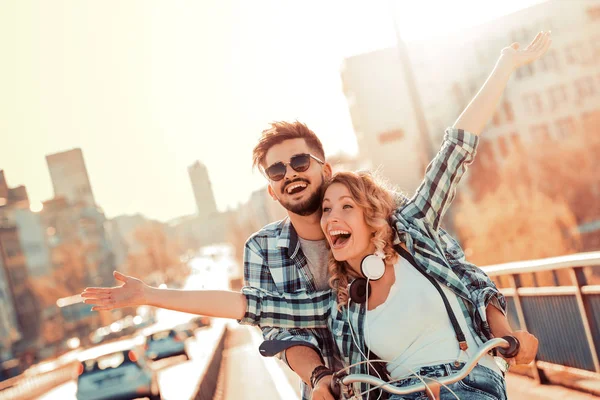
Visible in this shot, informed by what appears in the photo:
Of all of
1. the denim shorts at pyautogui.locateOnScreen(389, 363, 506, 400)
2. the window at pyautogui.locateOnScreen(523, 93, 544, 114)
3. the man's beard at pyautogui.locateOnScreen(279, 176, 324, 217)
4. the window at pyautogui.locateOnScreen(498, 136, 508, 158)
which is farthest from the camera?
the window at pyautogui.locateOnScreen(523, 93, 544, 114)

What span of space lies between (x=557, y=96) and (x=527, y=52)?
74225mm

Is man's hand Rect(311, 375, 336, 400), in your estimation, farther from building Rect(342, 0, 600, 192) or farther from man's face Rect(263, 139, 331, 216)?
building Rect(342, 0, 600, 192)

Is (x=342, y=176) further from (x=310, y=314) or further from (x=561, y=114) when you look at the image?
(x=561, y=114)

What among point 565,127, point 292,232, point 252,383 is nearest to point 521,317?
point 292,232

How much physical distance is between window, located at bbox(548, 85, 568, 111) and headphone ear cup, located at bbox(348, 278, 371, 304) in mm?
75092

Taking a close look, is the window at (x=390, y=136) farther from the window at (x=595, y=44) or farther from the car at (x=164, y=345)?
the car at (x=164, y=345)

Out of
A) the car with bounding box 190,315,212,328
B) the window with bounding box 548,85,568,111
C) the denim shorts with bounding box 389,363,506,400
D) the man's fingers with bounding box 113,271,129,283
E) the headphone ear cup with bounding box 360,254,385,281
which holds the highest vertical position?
the window with bounding box 548,85,568,111

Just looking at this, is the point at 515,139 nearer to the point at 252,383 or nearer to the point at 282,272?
the point at 252,383

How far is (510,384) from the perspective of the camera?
350 inches

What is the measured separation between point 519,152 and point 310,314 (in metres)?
67.5

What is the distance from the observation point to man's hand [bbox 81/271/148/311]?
12.3 feet

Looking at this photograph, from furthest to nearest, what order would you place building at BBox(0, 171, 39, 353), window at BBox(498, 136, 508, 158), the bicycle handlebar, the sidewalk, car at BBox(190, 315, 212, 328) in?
building at BBox(0, 171, 39, 353), window at BBox(498, 136, 508, 158), car at BBox(190, 315, 212, 328), the sidewalk, the bicycle handlebar

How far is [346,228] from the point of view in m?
3.99

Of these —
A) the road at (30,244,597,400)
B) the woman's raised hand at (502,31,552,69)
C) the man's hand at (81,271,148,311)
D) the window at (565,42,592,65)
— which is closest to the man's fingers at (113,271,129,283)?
the man's hand at (81,271,148,311)
